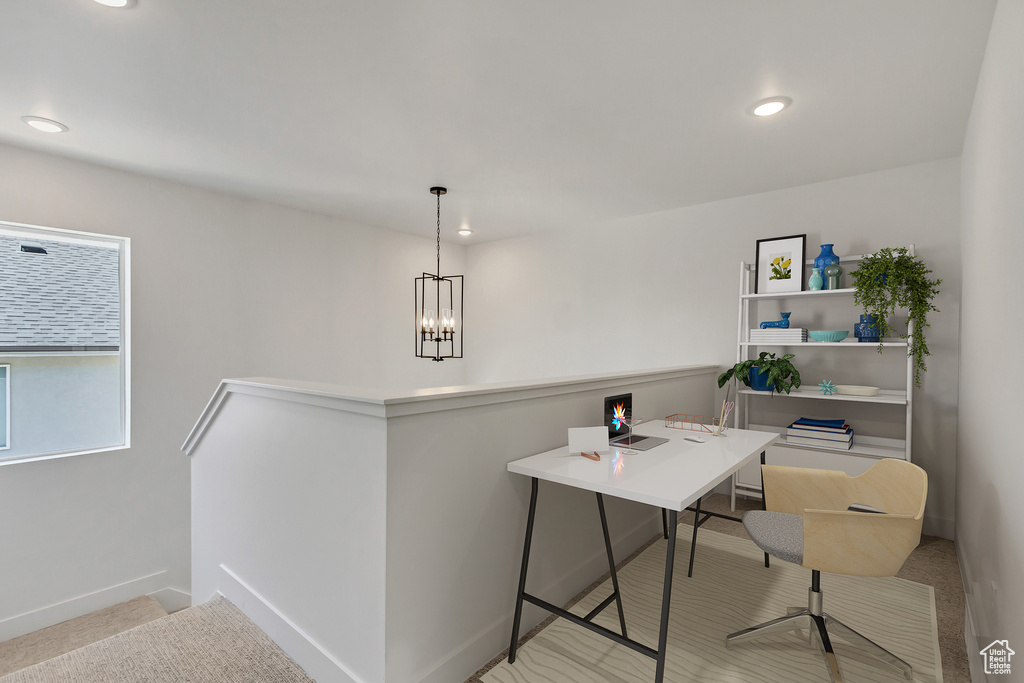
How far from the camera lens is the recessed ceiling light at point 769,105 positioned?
240cm

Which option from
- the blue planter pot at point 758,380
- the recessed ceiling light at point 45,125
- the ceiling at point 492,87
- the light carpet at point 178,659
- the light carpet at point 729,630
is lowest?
the light carpet at point 178,659

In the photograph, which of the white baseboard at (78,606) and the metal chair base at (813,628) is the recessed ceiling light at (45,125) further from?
the metal chair base at (813,628)

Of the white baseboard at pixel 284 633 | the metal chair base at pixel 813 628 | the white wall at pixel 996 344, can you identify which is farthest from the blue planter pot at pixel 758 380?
the white baseboard at pixel 284 633

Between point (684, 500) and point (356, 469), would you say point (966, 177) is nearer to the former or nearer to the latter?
point (684, 500)

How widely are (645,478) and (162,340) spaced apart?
139 inches

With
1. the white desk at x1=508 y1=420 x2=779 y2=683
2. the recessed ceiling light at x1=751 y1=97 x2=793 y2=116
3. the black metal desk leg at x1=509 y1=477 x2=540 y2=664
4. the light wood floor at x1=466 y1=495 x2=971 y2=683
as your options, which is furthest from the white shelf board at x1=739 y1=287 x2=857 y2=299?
the black metal desk leg at x1=509 y1=477 x2=540 y2=664

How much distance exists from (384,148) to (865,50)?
245cm

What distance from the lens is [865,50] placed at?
6.54 feet

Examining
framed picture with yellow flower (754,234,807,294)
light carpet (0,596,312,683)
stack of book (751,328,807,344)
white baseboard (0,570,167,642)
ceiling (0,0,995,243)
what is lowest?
white baseboard (0,570,167,642)

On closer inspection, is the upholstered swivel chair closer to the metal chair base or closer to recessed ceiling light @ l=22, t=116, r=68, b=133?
the metal chair base

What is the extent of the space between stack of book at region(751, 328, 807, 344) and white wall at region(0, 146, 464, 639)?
2878mm

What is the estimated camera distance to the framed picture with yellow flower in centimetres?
354

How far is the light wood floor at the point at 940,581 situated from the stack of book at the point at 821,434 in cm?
→ 65

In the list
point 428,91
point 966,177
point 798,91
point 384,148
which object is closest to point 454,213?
point 384,148
